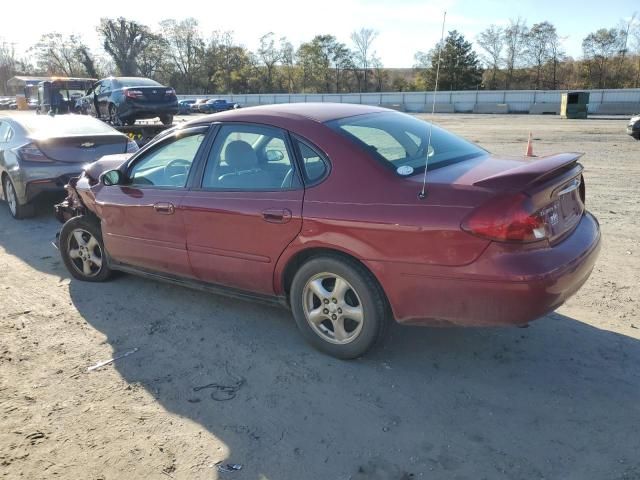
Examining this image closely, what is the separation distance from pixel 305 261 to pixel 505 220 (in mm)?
1345

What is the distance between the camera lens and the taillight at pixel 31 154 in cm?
741

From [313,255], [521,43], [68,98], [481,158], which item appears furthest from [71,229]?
[521,43]

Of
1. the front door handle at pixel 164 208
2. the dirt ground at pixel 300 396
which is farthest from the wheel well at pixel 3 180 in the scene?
the front door handle at pixel 164 208

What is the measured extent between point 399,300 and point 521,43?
7309 cm

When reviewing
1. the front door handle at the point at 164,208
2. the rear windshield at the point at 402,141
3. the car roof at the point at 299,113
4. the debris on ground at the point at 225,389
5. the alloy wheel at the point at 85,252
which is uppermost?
the car roof at the point at 299,113

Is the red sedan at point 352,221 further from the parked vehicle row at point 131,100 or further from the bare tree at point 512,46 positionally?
the bare tree at point 512,46

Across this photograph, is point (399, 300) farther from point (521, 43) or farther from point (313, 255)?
point (521, 43)

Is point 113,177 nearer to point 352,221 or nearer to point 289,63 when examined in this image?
point 352,221

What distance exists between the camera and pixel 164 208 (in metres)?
4.15

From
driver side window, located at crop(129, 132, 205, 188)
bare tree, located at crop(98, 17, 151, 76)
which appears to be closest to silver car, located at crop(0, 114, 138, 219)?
driver side window, located at crop(129, 132, 205, 188)

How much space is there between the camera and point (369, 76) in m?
76.4

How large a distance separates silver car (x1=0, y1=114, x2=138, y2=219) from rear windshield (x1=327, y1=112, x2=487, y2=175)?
17.6 feet

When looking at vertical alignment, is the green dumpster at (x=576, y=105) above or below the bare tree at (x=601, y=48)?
below

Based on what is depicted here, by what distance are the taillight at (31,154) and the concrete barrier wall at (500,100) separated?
3482cm
